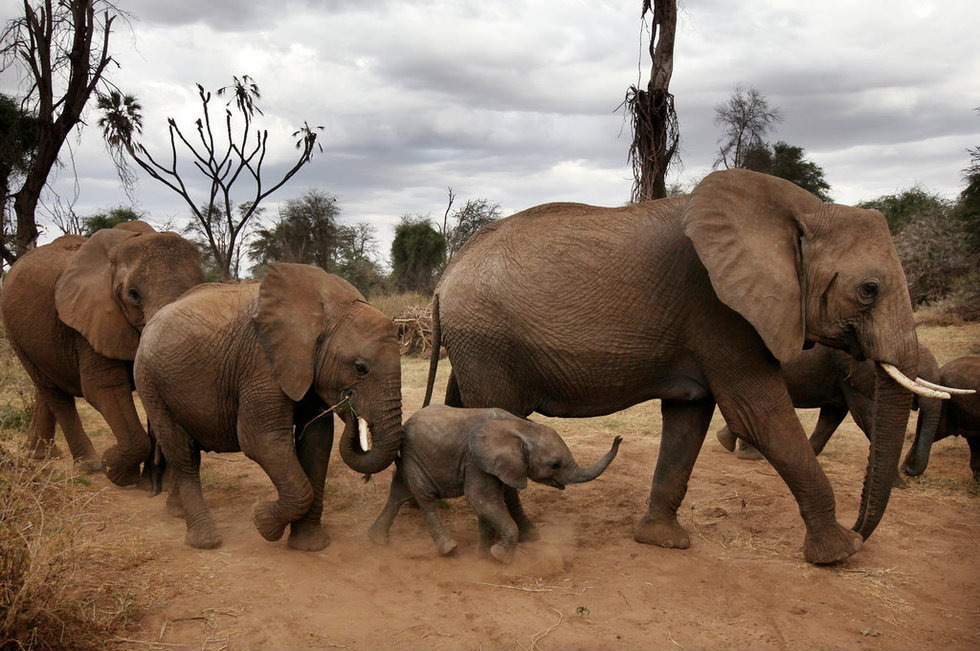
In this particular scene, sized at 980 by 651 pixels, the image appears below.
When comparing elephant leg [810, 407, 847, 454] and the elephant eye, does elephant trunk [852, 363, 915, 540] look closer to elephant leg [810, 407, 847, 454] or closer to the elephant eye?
the elephant eye

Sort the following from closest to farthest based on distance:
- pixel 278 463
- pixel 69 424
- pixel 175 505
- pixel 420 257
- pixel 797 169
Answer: pixel 278 463, pixel 175 505, pixel 69 424, pixel 797 169, pixel 420 257

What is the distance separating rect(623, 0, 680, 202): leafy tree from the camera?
1031cm

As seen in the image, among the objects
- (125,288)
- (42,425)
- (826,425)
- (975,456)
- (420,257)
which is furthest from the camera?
(420,257)

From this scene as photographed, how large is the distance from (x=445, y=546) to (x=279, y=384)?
1.47 meters

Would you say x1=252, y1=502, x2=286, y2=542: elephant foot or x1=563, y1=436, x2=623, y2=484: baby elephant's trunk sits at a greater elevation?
x1=563, y1=436, x2=623, y2=484: baby elephant's trunk

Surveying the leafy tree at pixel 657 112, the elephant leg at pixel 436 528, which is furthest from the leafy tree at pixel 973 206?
the elephant leg at pixel 436 528

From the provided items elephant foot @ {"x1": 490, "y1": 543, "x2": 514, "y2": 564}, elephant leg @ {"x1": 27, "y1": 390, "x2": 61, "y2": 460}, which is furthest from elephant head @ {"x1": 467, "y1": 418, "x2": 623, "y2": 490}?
elephant leg @ {"x1": 27, "y1": 390, "x2": 61, "y2": 460}

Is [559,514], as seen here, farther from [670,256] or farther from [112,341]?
[112,341]

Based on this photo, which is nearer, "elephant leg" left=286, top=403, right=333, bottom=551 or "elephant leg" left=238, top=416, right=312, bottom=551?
"elephant leg" left=238, top=416, right=312, bottom=551

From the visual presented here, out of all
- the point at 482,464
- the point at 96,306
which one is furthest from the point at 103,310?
the point at 482,464

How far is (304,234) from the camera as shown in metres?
29.9

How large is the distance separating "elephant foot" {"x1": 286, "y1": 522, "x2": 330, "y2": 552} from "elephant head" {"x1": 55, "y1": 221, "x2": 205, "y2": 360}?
2.20 metres

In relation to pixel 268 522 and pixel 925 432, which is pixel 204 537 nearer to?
pixel 268 522

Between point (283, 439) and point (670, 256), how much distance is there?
2.73 metres
